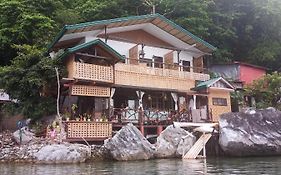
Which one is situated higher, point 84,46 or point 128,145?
point 84,46

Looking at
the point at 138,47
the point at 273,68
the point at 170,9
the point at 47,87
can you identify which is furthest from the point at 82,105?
the point at 273,68

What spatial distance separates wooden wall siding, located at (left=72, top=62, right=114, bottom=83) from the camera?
1850cm

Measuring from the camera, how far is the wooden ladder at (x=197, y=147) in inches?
697

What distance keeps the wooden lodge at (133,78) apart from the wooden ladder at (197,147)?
9.52 feet

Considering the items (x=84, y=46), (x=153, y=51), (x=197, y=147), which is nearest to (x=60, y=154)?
(x=84, y=46)

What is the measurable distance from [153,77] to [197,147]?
597 centimetres

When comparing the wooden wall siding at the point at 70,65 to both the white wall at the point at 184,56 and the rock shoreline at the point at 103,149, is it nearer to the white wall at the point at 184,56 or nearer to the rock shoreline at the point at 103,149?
the rock shoreline at the point at 103,149

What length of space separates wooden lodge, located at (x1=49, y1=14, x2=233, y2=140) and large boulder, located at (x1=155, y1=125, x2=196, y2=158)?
2285 millimetres

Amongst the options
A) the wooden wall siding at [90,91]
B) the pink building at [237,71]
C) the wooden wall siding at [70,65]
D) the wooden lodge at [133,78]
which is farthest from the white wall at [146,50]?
the pink building at [237,71]

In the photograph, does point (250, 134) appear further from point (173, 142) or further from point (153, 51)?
point (153, 51)

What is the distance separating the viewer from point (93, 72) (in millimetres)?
18984

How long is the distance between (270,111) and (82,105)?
35.8 ft

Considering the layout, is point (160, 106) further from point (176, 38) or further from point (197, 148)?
point (197, 148)

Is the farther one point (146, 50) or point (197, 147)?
point (146, 50)
